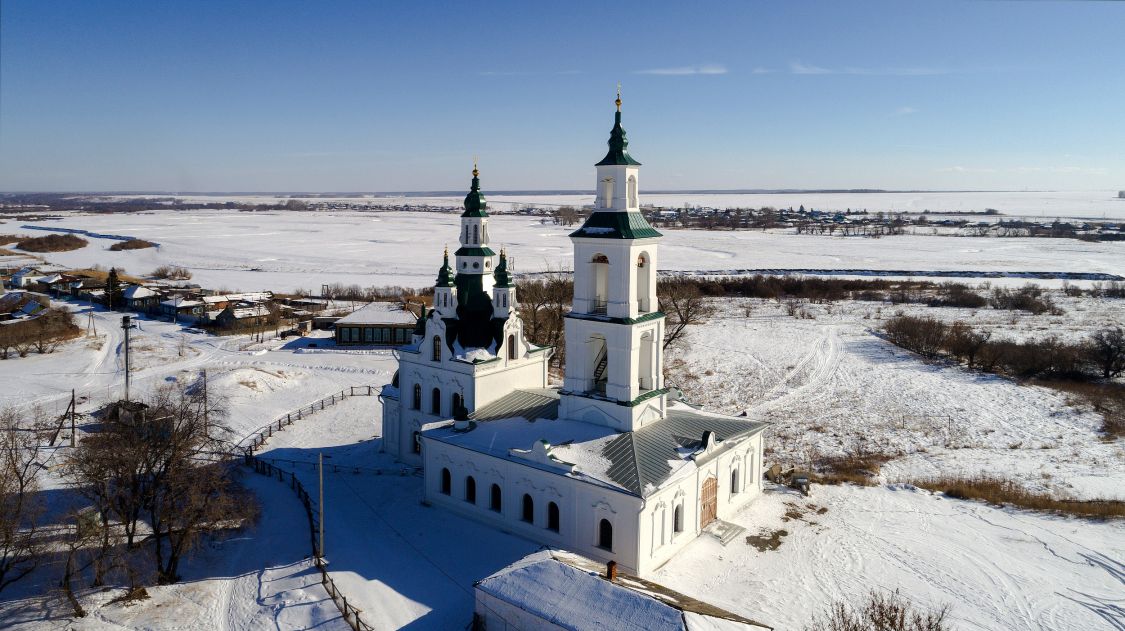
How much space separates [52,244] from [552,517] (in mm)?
118640

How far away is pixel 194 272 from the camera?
81938 mm

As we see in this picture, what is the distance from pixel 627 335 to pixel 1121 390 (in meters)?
29.9

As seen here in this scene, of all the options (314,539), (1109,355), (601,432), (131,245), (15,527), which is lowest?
(314,539)

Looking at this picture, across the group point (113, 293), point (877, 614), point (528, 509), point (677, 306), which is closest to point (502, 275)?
point (528, 509)

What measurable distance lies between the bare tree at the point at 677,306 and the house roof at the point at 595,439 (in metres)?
19.5

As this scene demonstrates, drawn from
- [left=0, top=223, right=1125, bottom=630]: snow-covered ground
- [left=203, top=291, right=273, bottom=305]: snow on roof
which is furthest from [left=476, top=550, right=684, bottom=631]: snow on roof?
[left=203, top=291, right=273, bottom=305]: snow on roof

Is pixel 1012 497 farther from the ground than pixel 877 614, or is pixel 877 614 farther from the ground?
pixel 877 614

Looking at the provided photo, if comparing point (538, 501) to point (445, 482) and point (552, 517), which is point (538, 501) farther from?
point (445, 482)

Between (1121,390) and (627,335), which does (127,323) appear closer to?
(627,335)

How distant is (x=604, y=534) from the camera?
61.9ft

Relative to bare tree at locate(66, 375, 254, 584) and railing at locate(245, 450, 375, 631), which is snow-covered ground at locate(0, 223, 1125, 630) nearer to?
railing at locate(245, 450, 375, 631)

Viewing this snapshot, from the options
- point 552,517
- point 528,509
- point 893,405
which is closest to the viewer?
point 552,517

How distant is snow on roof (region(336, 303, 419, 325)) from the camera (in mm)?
46719

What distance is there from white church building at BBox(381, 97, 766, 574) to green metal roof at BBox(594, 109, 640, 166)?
35mm
